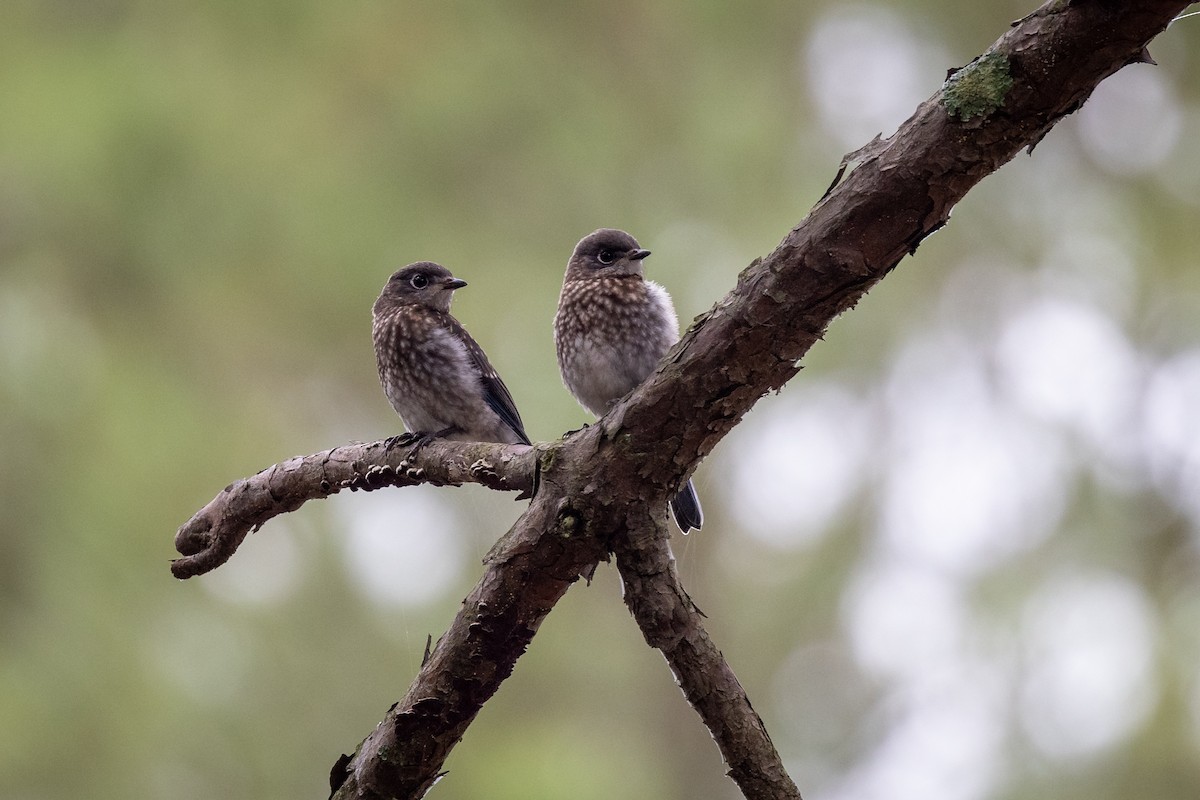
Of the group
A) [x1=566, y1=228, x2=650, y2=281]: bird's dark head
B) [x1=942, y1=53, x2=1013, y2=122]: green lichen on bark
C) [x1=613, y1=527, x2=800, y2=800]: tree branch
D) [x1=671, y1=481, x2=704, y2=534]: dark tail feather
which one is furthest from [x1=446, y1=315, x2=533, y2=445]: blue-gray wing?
[x1=942, y1=53, x2=1013, y2=122]: green lichen on bark

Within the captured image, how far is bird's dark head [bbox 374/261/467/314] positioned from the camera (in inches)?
160

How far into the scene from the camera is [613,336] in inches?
141

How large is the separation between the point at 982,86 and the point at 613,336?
6.43 feet

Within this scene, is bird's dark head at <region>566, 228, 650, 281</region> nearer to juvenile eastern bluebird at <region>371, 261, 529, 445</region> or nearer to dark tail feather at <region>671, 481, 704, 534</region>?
juvenile eastern bluebird at <region>371, 261, 529, 445</region>

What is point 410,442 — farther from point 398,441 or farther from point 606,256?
point 606,256

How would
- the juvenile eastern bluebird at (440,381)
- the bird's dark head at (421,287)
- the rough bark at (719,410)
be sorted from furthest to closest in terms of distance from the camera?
the bird's dark head at (421,287), the juvenile eastern bluebird at (440,381), the rough bark at (719,410)

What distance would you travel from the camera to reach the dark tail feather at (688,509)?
11.4ft

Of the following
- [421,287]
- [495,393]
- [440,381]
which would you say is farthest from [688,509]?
[421,287]

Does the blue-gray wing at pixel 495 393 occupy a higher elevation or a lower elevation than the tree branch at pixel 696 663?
higher

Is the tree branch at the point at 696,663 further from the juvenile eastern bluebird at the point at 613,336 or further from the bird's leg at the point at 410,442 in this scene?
the juvenile eastern bluebird at the point at 613,336

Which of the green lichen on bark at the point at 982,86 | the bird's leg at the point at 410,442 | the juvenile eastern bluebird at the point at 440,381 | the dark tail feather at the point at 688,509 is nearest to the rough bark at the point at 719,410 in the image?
the green lichen on bark at the point at 982,86

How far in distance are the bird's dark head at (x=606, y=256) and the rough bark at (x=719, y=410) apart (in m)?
1.61

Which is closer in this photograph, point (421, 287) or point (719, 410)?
point (719, 410)

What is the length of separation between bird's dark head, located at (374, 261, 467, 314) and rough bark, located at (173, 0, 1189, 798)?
1.80 meters
